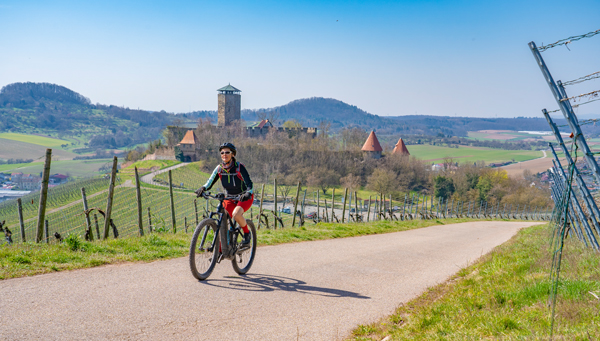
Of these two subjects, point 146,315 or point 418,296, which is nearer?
point 146,315

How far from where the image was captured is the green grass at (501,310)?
341 cm

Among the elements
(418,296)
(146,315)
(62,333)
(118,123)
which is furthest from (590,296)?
(118,123)

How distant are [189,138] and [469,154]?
85271 millimetres

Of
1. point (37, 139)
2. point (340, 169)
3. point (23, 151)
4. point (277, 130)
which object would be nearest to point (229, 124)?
point (277, 130)

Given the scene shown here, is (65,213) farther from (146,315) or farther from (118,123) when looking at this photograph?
(118,123)

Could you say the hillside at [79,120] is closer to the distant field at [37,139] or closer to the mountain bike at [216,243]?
the distant field at [37,139]

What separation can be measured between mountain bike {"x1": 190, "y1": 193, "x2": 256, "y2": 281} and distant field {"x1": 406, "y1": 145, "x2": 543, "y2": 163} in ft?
363

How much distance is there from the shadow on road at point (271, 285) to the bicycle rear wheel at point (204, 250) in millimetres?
140

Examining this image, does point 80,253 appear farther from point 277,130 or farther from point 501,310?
point 277,130

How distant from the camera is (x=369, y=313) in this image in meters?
4.20

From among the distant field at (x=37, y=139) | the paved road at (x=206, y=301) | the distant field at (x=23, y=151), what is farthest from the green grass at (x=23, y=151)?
the paved road at (x=206, y=301)

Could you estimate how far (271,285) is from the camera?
4863 mm

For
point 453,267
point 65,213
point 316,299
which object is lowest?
point 65,213

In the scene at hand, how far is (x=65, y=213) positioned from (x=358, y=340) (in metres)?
37.5
